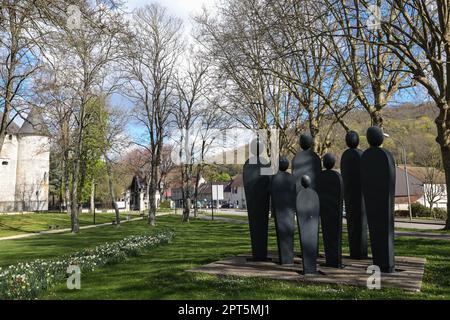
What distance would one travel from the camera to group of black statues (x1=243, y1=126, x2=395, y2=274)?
27.9 feet

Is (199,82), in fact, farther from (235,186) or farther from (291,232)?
(235,186)

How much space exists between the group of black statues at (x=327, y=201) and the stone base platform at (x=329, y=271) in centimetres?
31

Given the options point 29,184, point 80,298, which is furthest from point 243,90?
point 29,184

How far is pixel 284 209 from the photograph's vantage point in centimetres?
958

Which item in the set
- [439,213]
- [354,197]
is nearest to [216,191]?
[439,213]

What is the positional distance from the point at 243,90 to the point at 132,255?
13918mm

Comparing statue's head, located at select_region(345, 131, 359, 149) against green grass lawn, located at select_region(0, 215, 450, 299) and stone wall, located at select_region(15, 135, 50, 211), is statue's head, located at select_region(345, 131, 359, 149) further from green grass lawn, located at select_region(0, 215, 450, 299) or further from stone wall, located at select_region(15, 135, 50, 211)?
stone wall, located at select_region(15, 135, 50, 211)

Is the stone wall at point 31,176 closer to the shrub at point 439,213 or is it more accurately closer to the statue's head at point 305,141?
the shrub at point 439,213

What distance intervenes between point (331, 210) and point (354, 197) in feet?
5.52

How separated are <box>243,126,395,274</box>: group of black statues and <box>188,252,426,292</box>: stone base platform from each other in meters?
0.31

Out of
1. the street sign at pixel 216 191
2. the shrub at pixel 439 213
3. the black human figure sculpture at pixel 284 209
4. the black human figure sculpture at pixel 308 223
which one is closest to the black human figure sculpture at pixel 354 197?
the black human figure sculpture at pixel 284 209

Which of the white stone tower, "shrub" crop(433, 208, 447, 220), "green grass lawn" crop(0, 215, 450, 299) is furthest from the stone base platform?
the white stone tower

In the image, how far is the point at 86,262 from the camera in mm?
10117
